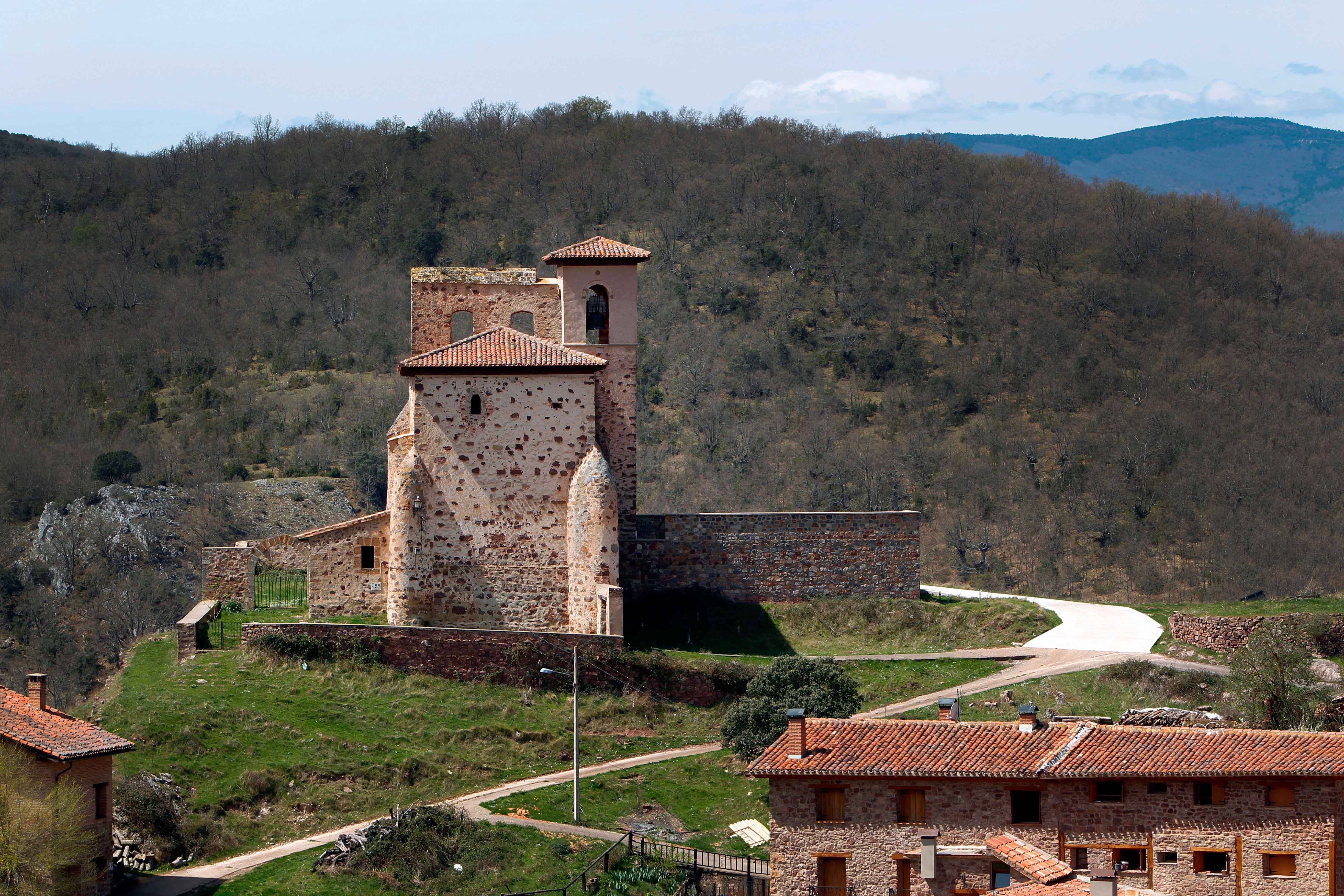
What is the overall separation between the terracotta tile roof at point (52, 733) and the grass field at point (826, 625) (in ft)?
47.7

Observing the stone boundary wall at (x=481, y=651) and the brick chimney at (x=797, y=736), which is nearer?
the brick chimney at (x=797, y=736)

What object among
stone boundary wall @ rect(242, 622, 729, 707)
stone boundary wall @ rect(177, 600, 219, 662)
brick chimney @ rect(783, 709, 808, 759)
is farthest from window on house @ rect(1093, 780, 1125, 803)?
stone boundary wall @ rect(177, 600, 219, 662)

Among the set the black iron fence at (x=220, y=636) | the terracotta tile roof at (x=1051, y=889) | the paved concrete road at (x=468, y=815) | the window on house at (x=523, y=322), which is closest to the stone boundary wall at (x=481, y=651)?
the black iron fence at (x=220, y=636)

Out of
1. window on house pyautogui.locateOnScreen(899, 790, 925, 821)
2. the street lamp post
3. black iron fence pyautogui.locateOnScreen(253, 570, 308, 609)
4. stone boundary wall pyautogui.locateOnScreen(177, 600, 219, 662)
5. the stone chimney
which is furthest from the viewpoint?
black iron fence pyautogui.locateOnScreen(253, 570, 308, 609)

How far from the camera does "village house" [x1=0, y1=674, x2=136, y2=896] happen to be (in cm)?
3069

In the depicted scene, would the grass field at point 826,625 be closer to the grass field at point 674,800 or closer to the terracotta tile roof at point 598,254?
the grass field at point 674,800

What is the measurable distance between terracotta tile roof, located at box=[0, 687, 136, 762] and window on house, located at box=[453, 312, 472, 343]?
1374 centimetres

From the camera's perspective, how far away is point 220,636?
41500mm

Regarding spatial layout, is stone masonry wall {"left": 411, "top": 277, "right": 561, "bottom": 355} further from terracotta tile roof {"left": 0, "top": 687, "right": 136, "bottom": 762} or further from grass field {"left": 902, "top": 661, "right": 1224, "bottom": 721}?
terracotta tile roof {"left": 0, "top": 687, "right": 136, "bottom": 762}

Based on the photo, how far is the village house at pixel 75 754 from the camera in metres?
30.7

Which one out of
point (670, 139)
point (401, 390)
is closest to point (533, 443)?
point (401, 390)

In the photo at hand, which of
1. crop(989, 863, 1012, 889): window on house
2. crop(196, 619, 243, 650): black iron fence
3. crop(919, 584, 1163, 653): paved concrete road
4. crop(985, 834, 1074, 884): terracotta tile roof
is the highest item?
crop(196, 619, 243, 650): black iron fence

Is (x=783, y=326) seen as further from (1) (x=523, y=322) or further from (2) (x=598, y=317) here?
(2) (x=598, y=317)

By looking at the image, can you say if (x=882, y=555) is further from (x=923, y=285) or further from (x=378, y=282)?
(x=378, y=282)
